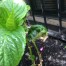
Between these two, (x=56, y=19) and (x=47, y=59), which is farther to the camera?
(x=56, y=19)

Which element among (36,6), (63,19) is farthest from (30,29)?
(36,6)

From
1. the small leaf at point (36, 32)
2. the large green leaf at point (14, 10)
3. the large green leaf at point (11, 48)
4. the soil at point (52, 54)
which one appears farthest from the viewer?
the soil at point (52, 54)

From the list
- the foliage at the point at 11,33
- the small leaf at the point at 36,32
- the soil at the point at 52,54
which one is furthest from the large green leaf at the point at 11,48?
the soil at the point at 52,54

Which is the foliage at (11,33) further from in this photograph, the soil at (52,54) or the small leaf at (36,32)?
the soil at (52,54)

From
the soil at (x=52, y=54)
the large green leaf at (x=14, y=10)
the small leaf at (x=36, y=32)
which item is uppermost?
the large green leaf at (x=14, y=10)

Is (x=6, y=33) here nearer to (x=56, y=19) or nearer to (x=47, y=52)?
(x=47, y=52)

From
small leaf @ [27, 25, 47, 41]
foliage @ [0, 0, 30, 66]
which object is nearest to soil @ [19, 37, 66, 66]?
small leaf @ [27, 25, 47, 41]

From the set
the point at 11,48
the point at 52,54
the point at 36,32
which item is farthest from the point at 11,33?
the point at 52,54
